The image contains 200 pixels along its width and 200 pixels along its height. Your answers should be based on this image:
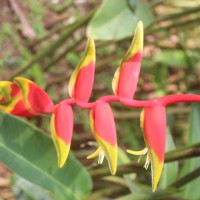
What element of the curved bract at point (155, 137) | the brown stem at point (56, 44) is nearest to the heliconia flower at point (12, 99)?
the curved bract at point (155, 137)

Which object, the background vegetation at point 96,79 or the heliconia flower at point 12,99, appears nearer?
the heliconia flower at point 12,99

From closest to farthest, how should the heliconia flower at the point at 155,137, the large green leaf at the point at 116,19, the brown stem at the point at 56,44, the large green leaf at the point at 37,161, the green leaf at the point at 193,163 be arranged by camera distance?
1. the heliconia flower at the point at 155,137
2. the large green leaf at the point at 37,161
3. the green leaf at the point at 193,163
4. the large green leaf at the point at 116,19
5. the brown stem at the point at 56,44

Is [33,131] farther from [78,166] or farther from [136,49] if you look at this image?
[136,49]

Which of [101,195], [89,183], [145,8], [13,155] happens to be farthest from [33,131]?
[145,8]

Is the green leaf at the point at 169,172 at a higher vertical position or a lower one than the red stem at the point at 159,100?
lower

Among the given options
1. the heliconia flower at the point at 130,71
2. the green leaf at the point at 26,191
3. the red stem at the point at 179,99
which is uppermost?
the heliconia flower at the point at 130,71

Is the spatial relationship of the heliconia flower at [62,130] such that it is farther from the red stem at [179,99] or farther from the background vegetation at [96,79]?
the background vegetation at [96,79]
